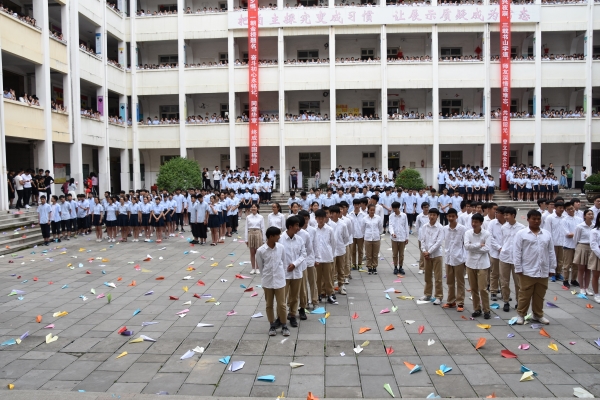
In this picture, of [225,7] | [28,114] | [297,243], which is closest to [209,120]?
[225,7]

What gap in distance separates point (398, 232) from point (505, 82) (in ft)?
69.7

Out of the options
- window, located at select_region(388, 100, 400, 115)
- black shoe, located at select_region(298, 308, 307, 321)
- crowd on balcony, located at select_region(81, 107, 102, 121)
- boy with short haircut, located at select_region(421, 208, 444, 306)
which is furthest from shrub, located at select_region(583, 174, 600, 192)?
crowd on balcony, located at select_region(81, 107, 102, 121)

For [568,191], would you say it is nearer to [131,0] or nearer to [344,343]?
[344,343]

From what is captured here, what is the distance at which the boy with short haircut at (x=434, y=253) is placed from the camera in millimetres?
7590

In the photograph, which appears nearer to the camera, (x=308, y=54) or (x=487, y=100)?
(x=487, y=100)

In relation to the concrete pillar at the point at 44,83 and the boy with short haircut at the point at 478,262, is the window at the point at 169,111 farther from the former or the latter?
the boy with short haircut at the point at 478,262

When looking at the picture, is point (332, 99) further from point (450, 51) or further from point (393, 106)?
point (450, 51)

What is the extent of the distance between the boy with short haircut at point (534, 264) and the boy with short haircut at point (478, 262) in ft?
1.39

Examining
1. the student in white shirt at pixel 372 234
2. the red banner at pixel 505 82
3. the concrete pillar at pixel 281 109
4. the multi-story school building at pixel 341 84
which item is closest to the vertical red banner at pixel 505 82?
the red banner at pixel 505 82

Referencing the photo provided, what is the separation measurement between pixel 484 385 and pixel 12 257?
12959 mm

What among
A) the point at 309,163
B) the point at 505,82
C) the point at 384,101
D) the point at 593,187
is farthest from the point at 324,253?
the point at 505,82

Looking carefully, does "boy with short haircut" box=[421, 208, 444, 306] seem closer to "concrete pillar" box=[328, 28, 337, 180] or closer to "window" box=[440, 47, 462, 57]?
"concrete pillar" box=[328, 28, 337, 180]

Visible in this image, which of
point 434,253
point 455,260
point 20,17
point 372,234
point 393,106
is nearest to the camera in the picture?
point 455,260

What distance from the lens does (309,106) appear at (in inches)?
1194
